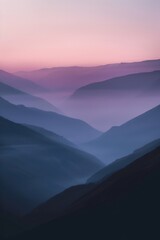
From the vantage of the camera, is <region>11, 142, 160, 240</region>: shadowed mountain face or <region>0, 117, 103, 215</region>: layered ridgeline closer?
<region>11, 142, 160, 240</region>: shadowed mountain face

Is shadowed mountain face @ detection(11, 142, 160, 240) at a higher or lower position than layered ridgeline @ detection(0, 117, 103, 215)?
higher

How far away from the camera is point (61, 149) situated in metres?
143

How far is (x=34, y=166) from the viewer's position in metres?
121

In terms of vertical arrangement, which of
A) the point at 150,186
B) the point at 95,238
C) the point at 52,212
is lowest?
the point at 52,212

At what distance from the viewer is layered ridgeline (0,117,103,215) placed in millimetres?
92206

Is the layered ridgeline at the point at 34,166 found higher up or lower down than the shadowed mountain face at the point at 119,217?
lower down

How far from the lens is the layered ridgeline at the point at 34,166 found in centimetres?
9221

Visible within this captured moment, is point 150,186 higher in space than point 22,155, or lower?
higher

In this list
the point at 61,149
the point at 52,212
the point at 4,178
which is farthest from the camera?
the point at 61,149

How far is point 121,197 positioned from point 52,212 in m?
26.1

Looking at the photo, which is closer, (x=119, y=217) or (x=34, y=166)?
(x=119, y=217)

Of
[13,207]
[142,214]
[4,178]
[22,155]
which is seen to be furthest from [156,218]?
[22,155]

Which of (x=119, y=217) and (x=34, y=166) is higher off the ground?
(x=119, y=217)

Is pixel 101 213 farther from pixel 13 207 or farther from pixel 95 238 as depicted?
pixel 13 207
